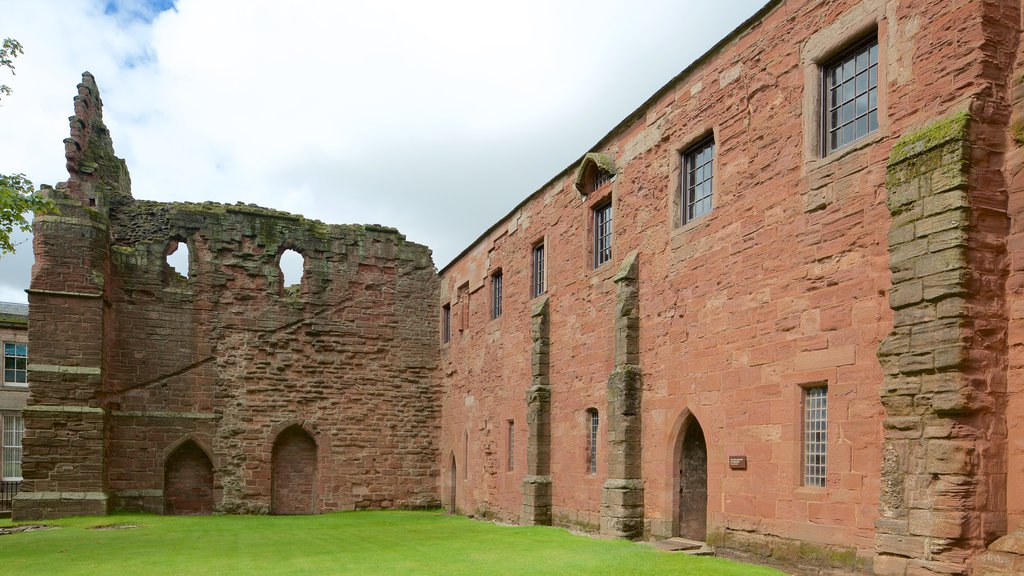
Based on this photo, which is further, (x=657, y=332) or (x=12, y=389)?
(x=12, y=389)

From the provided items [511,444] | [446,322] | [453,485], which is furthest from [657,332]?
[446,322]

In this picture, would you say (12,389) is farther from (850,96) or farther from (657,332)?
(850,96)

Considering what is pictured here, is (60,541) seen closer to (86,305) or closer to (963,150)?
(86,305)

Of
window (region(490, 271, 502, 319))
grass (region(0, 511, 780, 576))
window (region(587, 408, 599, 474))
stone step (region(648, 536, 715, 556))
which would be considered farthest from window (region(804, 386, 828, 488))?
window (region(490, 271, 502, 319))

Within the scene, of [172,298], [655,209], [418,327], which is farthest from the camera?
[418,327]

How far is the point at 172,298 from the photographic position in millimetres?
21516

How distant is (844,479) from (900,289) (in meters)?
2.16

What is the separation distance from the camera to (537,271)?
730 inches

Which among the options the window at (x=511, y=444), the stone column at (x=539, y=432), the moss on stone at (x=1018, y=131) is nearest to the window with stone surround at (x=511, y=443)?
the window at (x=511, y=444)

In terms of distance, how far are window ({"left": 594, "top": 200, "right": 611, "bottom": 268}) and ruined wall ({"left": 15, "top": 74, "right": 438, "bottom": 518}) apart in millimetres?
9386

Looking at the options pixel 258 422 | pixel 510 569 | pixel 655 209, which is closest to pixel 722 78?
pixel 655 209

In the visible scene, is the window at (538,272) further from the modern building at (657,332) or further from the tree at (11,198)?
the tree at (11,198)

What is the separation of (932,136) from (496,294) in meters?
13.7

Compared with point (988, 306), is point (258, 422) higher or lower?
lower
